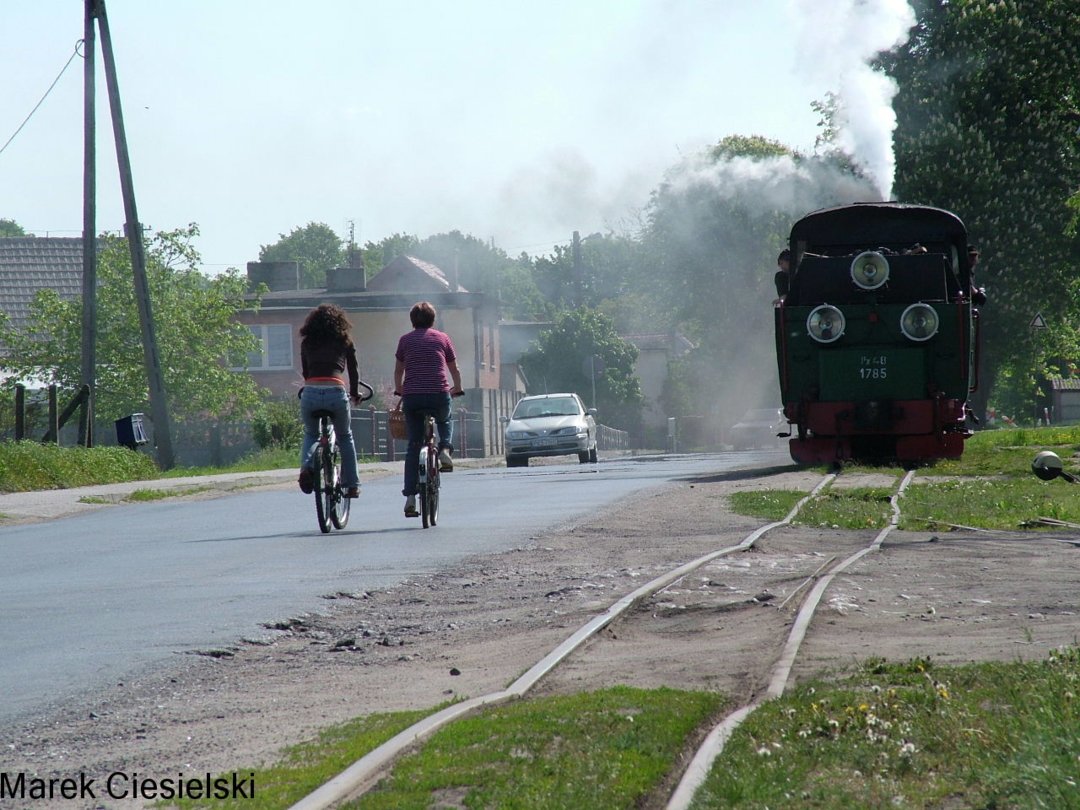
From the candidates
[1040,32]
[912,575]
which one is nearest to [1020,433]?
[1040,32]

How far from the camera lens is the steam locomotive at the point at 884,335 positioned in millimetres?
18984

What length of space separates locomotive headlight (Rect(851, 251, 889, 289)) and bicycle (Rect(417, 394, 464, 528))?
24.6 ft

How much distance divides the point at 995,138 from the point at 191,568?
29763 mm

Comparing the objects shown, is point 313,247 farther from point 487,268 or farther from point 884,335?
point 884,335

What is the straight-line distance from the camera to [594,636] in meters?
6.99

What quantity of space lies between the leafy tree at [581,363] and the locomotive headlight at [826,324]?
55424mm

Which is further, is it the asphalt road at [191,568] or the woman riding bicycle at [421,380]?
the woman riding bicycle at [421,380]

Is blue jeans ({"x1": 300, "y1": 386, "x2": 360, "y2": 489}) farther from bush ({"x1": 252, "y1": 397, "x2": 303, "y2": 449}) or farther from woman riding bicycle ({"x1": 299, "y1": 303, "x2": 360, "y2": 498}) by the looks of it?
bush ({"x1": 252, "y1": 397, "x2": 303, "y2": 449})

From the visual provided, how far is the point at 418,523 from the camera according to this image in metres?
14.5

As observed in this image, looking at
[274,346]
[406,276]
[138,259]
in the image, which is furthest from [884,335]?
[406,276]

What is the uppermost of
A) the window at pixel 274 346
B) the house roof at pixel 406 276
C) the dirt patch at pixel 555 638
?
the house roof at pixel 406 276

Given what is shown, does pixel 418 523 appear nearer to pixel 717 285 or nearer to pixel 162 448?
→ pixel 162 448

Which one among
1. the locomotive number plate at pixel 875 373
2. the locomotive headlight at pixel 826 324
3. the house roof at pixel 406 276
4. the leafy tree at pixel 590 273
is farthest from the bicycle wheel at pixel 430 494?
the leafy tree at pixel 590 273

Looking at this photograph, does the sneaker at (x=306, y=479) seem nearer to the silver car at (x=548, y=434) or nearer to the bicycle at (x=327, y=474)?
the bicycle at (x=327, y=474)
